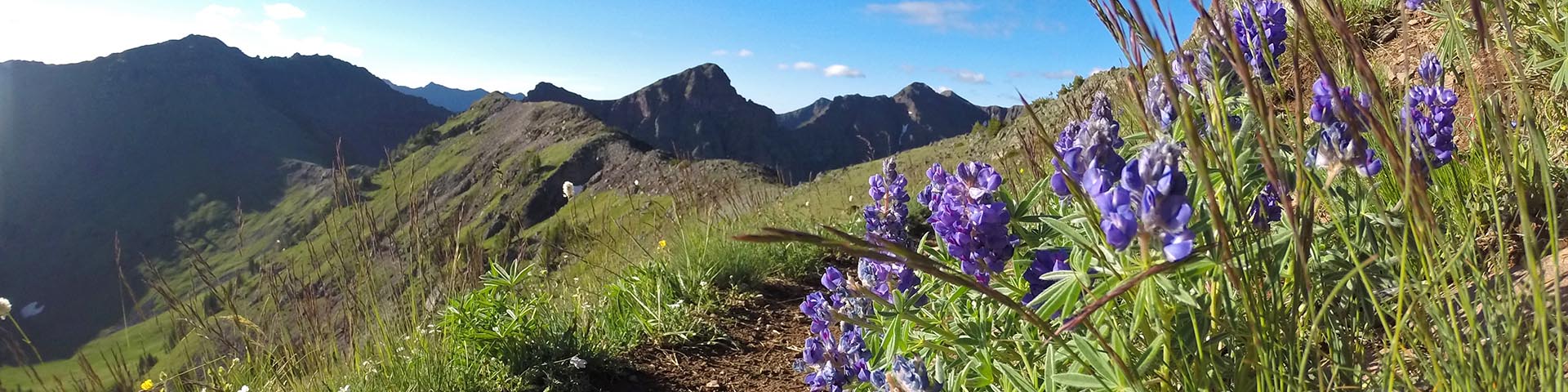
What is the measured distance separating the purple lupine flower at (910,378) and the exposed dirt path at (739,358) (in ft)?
6.06

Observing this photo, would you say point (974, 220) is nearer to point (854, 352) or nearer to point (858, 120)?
point (854, 352)

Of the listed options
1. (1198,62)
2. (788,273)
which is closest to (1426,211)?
(1198,62)

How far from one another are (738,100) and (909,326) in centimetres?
14402

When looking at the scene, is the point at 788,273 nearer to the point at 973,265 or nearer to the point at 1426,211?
the point at 973,265

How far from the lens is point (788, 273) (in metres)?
5.02

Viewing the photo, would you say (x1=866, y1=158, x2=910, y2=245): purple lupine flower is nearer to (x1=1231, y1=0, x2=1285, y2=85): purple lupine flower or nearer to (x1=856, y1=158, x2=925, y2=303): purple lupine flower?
(x1=856, y1=158, x2=925, y2=303): purple lupine flower

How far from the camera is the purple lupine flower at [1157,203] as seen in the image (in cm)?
86

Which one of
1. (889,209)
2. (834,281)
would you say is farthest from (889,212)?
(834,281)

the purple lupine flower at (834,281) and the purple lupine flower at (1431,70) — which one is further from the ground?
the purple lupine flower at (1431,70)

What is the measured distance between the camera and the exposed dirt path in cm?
333

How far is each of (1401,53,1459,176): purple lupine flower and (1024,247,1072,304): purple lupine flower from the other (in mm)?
558

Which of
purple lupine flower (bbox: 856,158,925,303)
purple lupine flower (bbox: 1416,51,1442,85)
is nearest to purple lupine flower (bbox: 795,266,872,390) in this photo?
purple lupine flower (bbox: 856,158,925,303)

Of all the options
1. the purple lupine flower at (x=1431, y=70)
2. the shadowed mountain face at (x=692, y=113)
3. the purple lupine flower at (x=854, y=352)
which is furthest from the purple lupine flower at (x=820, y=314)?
the shadowed mountain face at (x=692, y=113)

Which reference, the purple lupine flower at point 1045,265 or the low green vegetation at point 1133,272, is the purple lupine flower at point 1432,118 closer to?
the low green vegetation at point 1133,272
